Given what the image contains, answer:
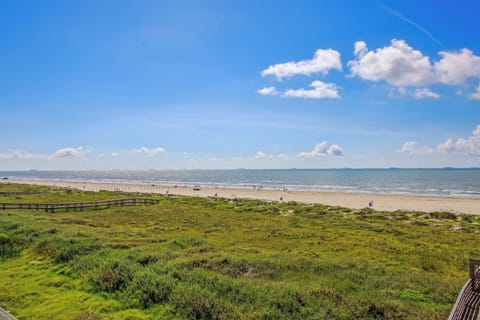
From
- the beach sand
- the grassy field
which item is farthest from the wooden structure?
the beach sand

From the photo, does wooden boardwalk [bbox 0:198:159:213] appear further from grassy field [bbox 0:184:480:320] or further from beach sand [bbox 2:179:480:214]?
beach sand [bbox 2:179:480:214]

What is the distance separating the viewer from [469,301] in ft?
28.3

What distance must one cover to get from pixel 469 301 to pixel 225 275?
805 centimetres

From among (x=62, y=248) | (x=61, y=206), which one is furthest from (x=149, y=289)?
(x=61, y=206)

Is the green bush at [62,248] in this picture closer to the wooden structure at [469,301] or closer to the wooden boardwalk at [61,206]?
Result: the wooden structure at [469,301]

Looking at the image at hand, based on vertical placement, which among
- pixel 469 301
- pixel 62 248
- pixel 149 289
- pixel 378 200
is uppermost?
pixel 469 301

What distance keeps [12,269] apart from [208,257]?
8.89 meters

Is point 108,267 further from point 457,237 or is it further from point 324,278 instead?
point 457,237

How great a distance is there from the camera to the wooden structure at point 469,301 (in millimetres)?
7297

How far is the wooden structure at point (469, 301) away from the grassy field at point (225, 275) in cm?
96

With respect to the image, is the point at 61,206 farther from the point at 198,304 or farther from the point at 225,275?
the point at 198,304

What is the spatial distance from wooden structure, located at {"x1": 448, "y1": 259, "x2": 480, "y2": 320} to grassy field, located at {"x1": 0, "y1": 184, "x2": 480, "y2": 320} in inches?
37.8

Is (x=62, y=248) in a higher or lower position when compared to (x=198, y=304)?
higher

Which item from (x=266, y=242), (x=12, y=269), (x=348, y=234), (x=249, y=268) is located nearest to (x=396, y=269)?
(x=249, y=268)
